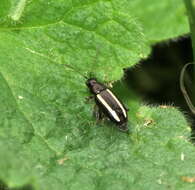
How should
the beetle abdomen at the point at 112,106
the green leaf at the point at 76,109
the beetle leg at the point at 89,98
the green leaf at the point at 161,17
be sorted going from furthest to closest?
the green leaf at the point at 161,17 < the beetle leg at the point at 89,98 < the beetle abdomen at the point at 112,106 < the green leaf at the point at 76,109

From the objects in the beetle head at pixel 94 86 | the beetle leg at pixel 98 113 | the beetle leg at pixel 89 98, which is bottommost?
the beetle leg at pixel 98 113

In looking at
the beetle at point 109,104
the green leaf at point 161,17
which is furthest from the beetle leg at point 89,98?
the green leaf at point 161,17

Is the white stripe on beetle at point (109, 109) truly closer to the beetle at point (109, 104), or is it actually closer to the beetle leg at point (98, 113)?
the beetle at point (109, 104)

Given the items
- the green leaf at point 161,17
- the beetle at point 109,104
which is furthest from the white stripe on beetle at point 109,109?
the green leaf at point 161,17

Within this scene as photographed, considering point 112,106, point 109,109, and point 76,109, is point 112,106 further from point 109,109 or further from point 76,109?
point 76,109

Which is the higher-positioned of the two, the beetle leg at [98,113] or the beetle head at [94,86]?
the beetle head at [94,86]

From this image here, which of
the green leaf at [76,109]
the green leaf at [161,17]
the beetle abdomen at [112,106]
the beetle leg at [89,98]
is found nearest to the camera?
the green leaf at [76,109]

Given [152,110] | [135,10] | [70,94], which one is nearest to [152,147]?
[152,110]

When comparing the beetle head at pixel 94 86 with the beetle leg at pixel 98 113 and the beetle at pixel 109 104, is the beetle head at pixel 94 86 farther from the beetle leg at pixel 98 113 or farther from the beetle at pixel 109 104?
the beetle leg at pixel 98 113

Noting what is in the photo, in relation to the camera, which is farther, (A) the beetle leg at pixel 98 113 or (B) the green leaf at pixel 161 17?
(B) the green leaf at pixel 161 17
